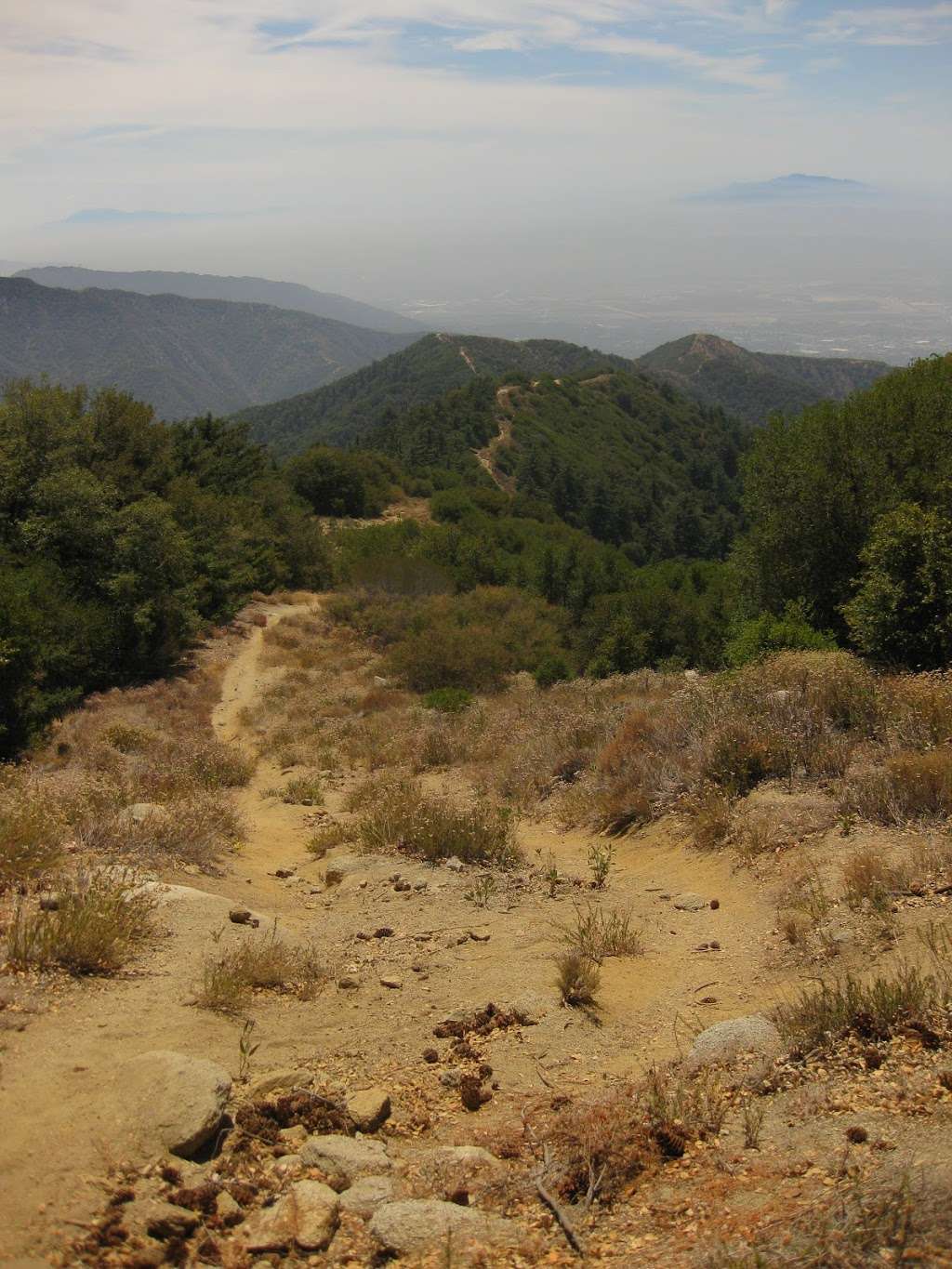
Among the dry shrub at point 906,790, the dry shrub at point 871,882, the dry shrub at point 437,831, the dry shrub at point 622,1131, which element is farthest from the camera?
the dry shrub at point 437,831

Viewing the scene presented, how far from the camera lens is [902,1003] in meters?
3.84

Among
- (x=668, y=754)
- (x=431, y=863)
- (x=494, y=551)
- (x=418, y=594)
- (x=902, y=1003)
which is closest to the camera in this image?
(x=902, y=1003)

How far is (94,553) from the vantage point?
69.0 ft

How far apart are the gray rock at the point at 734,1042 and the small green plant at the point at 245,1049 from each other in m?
2.04

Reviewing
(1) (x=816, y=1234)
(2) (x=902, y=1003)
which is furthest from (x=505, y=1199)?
(2) (x=902, y=1003)

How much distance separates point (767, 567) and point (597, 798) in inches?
506

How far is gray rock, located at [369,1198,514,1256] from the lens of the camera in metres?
2.87

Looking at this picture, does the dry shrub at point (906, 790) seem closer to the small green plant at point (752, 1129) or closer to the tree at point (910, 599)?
the small green plant at point (752, 1129)

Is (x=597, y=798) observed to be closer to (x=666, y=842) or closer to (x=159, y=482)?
(x=666, y=842)

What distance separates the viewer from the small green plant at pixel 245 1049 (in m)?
3.83

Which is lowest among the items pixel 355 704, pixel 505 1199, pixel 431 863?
pixel 355 704

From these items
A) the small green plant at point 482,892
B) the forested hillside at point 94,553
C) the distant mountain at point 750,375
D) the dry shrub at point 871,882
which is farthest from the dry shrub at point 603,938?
the distant mountain at point 750,375

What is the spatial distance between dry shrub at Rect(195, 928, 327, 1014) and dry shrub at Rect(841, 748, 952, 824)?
435 centimetres

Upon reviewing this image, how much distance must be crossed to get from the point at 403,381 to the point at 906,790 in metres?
125
